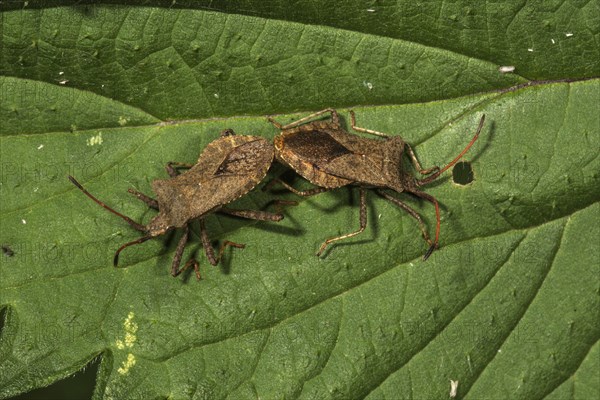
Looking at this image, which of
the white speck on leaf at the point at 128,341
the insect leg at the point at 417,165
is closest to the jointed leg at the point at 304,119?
the insect leg at the point at 417,165

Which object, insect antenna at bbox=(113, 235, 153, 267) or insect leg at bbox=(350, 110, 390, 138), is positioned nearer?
insect antenna at bbox=(113, 235, 153, 267)

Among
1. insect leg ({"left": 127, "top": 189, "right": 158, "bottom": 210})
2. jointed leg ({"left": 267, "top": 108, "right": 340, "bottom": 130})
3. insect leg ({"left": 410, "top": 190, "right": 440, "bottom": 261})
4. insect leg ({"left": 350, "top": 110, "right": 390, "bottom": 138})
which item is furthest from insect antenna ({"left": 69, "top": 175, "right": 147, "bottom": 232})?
insect leg ({"left": 410, "top": 190, "right": 440, "bottom": 261})

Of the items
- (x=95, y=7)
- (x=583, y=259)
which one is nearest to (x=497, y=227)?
(x=583, y=259)

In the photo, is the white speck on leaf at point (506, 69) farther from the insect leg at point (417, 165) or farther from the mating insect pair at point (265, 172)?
the insect leg at point (417, 165)

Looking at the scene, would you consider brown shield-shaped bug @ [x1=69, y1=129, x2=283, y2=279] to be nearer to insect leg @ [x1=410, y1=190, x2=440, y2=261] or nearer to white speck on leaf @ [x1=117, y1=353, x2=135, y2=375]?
white speck on leaf @ [x1=117, y1=353, x2=135, y2=375]

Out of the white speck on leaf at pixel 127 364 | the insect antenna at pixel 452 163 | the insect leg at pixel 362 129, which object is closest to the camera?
the white speck on leaf at pixel 127 364

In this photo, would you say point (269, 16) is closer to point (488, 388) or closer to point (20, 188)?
point (20, 188)

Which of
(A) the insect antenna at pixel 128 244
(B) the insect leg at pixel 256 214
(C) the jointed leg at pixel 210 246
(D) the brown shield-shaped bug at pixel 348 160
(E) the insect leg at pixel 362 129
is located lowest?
(A) the insect antenna at pixel 128 244

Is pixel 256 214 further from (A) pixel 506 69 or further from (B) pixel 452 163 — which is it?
(A) pixel 506 69
